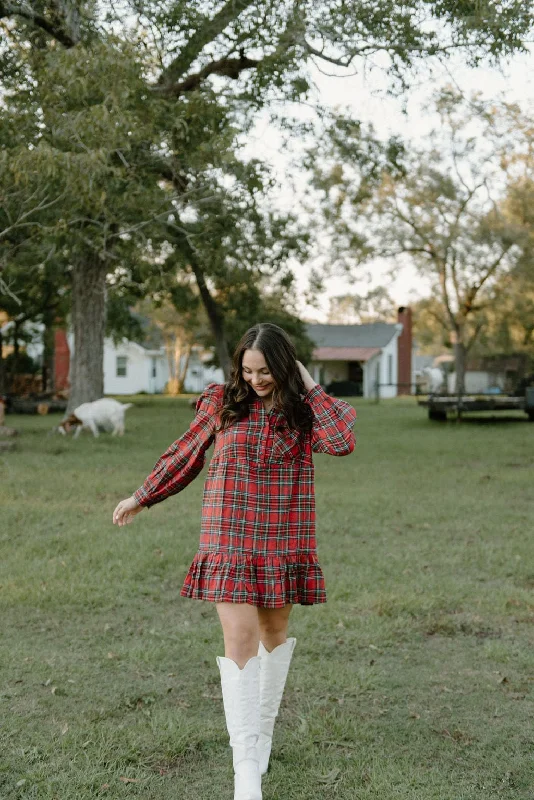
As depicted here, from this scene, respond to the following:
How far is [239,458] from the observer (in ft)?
11.0

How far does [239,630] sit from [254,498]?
474mm

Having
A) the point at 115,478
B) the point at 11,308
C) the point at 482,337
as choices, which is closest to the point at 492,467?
the point at 115,478

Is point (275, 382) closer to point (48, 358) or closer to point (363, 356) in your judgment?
point (48, 358)

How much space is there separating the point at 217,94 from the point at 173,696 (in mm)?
9717

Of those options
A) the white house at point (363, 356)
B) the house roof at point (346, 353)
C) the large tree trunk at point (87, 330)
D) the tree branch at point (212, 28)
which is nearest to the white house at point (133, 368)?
the house roof at point (346, 353)

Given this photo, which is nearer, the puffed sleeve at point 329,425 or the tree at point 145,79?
the puffed sleeve at point 329,425

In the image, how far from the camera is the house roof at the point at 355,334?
55.0m

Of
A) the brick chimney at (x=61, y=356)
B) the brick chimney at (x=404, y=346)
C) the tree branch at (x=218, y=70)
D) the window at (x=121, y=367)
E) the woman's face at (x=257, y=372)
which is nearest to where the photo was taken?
the woman's face at (x=257, y=372)

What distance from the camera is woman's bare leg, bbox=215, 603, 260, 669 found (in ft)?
10.6

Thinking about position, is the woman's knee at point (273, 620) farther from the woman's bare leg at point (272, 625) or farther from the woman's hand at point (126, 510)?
the woman's hand at point (126, 510)

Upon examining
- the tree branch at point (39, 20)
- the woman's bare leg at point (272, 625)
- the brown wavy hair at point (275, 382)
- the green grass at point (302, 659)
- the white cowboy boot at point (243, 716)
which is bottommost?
the green grass at point (302, 659)

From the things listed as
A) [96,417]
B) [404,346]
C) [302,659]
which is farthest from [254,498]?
[404,346]

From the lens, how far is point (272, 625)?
3512mm

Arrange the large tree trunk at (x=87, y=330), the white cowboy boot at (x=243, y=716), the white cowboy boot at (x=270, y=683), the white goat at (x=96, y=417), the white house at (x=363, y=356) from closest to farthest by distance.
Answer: the white cowboy boot at (x=243, y=716)
the white cowboy boot at (x=270, y=683)
the white goat at (x=96, y=417)
the large tree trunk at (x=87, y=330)
the white house at (x=363, y=356)
